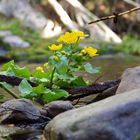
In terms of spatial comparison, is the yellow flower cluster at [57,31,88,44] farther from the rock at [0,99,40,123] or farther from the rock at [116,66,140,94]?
the rock at [0,99,40,123]

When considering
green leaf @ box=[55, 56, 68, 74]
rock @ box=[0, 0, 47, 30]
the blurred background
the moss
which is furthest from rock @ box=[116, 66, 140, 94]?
rock @ box=[0, 0, 47, 30]

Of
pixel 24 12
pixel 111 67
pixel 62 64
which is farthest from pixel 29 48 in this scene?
pixel 62 64

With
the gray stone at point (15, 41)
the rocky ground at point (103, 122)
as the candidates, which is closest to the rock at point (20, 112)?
the rocky ground at point (103, 122)

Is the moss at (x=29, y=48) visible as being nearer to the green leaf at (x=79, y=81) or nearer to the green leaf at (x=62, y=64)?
the green leaf at (x=79, y=81)

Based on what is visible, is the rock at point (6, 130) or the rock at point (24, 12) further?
the rock at point (24, 12)

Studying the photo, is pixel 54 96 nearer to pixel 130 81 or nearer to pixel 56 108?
pixel 56 108

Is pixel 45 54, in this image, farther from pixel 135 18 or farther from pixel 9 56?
pixel 135 18
